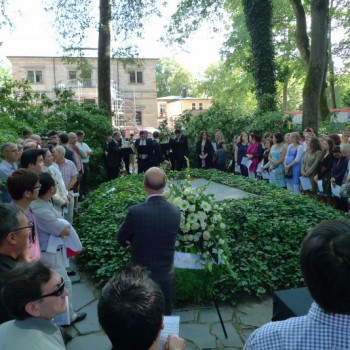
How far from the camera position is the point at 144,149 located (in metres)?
13.8

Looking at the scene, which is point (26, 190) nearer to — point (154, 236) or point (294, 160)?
point (154, 236)

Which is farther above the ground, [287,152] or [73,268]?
[287,152]

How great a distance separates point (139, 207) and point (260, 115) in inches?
539

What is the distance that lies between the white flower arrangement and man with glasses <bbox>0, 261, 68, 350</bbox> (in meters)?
2.13

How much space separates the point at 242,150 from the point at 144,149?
3.65 meters

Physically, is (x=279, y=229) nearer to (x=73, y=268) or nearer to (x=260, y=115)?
(x=73, y=268)

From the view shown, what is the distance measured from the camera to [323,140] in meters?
8.84

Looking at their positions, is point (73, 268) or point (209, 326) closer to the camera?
point (209, 326)

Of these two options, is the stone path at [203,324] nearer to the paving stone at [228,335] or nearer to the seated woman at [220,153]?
the paving stone at [228,335]

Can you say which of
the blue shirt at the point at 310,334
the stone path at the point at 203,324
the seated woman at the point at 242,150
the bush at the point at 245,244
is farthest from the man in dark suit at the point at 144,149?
the blue shirt at the point at 310,334

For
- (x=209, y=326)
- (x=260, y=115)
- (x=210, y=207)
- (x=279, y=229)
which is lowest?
(x=209, y=326)

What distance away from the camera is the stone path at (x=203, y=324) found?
12.7 feet

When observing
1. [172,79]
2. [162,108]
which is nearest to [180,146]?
[162,108]

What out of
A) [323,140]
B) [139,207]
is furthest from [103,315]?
[323,140]
